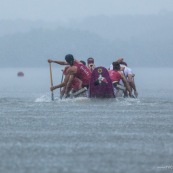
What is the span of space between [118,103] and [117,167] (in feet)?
53.5

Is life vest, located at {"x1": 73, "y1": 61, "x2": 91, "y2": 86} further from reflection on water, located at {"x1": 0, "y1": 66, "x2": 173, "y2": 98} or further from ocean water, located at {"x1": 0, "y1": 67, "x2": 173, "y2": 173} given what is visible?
reflection on water, located at {"x1": 0, "y1": 66, "x2": 173, "y2": 98}

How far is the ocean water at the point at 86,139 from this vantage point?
632 inches

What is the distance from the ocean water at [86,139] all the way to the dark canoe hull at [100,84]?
282 cm

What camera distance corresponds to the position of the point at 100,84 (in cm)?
3338

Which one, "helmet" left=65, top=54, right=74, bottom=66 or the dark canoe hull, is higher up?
"helmet" left=65, top=54, right=74, bottom=66

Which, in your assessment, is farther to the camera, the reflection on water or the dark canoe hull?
the reflection on water

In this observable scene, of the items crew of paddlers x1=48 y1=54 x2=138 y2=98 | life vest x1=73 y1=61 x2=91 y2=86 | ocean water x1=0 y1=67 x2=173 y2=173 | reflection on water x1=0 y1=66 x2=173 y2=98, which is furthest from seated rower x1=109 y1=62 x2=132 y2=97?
reflection on water x1=0 y1=66 x2=173 y2=98

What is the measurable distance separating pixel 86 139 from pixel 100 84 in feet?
Answer: 44.7

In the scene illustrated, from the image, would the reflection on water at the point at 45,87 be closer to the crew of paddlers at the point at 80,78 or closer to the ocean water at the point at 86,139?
the crew of paddlers at the point at 80,78

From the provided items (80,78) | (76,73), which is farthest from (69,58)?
(80,78)

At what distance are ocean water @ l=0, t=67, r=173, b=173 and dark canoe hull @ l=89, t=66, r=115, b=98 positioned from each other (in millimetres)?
2821

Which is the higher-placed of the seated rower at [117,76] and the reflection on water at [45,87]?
the seated rower at [117,76]

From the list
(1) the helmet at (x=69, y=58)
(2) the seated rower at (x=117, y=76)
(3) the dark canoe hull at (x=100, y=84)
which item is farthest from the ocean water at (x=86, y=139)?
(2) the seated rower at (x=117, y=76)

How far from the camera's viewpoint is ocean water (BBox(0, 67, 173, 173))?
16.0 metres
